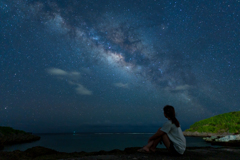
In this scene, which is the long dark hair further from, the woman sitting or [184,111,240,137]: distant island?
[184,111,240,137]: distant island

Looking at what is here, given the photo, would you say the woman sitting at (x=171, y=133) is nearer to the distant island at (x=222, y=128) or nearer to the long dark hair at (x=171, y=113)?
the long dark hair at (x=171, y=113)

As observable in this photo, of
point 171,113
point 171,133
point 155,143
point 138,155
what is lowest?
point 138,155

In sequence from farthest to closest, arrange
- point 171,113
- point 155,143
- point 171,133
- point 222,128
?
point 222,128, point 155,143, point 171,133, point 171,113

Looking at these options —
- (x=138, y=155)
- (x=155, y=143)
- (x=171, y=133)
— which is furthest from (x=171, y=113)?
(x=138, y=155)

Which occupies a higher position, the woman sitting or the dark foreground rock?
the woman sitting

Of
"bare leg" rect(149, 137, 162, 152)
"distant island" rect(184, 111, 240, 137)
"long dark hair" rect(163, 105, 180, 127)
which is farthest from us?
"distant island" rect(184, 111, 240, 137)

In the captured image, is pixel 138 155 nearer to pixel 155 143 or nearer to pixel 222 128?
pixel 155 143

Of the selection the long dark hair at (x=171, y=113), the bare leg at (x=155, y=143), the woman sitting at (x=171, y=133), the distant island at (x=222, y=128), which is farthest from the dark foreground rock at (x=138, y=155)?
the distant island at (x=222, y=128)

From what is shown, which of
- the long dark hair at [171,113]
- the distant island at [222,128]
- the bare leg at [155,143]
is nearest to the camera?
the long dark hair at [171,113]

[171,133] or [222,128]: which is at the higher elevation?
[171,133]

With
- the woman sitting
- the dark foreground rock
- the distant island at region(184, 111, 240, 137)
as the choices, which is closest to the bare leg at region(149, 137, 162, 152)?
the woman sitting

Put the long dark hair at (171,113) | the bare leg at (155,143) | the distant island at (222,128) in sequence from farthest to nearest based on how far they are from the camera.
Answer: the distant island at (222,128) < the bare leg at (155,143) < the long dark hair at (171,113)

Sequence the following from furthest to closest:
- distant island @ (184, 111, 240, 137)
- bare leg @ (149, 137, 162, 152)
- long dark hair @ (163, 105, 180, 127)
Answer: distant island @ (184, 111, 240, 137)
bare leg @ (149, 137, 162, 152)
long dark hair @ (163, 105, 180, 127)

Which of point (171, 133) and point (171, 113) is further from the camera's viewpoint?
point (171, 133)
